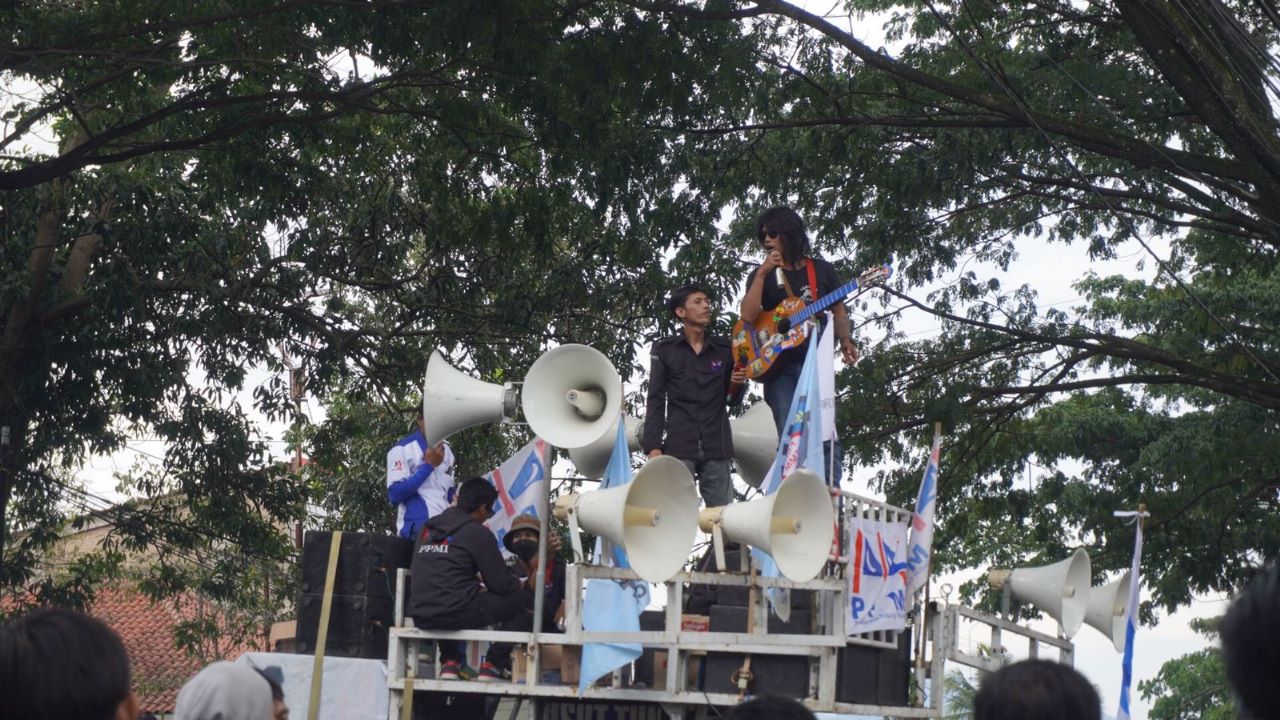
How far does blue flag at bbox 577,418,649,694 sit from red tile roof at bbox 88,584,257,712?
14886mm

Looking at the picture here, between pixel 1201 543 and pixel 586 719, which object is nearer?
pixel 586 719

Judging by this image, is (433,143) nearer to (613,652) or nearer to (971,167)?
(971,167)

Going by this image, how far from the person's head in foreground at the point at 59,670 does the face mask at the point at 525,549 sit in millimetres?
5599

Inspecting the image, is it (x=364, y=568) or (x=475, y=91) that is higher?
(x=475, y=91)

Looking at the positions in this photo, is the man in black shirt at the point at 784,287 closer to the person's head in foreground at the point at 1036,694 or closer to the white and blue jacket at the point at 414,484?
the white and blue jacket at the point at 414,484

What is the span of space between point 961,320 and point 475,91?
5677 mm

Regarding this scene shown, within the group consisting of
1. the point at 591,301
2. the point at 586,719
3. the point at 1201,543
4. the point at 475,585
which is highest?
the point at 591,301

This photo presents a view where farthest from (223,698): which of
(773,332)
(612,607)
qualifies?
(773,332)

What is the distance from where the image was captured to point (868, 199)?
13.6 meters

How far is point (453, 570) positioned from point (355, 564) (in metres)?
0.99

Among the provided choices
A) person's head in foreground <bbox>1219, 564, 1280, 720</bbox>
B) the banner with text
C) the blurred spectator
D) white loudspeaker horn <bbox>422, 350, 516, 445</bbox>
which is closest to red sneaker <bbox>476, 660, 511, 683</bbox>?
white loudspeaker horn <bbox>422, 350, 516, 445</bbox>

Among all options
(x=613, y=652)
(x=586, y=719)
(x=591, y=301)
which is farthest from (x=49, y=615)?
(x=591, y=301)

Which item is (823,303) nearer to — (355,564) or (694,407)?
(694,407)

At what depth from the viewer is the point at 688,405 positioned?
777 cm
